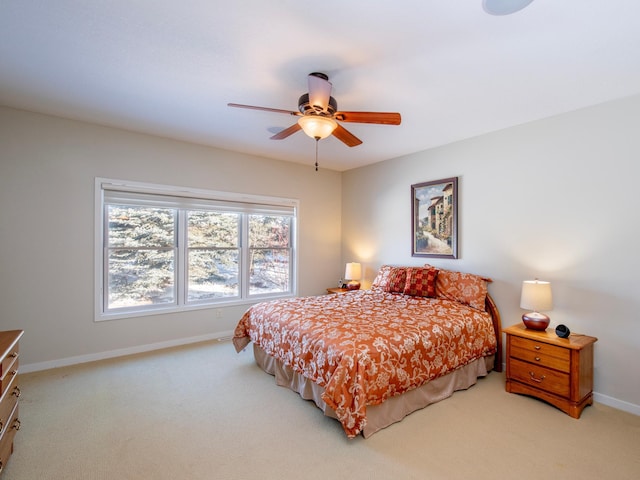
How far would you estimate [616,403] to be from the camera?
8.83ft

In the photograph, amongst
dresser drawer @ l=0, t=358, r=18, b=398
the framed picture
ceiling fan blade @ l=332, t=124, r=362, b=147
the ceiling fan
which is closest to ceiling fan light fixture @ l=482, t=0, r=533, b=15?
the ceiling fan

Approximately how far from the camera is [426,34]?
6.40 ft

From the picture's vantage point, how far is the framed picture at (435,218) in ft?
12.9

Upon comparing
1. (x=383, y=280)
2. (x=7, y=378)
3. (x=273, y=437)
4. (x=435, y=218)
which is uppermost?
(x=435, y=218)

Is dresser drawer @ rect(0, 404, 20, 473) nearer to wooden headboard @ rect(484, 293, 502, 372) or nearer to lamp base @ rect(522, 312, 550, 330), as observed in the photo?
lamp base @ rect(522, 312, 550, 330)

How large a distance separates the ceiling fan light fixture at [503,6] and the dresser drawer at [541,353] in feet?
8.14

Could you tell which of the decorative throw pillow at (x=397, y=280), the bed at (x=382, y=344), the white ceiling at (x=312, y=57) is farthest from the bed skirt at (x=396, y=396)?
the white ceiling at (x=312, y=57)

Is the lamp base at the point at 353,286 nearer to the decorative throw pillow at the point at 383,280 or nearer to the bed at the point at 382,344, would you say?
the decorative throw pillow at the point at 383,280

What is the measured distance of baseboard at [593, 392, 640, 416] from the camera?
2.60 metres

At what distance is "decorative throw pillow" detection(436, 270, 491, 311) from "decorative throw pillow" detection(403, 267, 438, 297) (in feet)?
0.23

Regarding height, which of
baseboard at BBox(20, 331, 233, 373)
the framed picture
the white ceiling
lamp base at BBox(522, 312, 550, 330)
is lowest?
baseboard at BBox(20, 331, 233, 373)

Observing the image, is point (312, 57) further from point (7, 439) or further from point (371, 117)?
point (7, 439)

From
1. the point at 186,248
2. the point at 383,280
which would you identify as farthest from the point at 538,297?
the point at 186,248

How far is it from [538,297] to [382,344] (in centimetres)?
158
